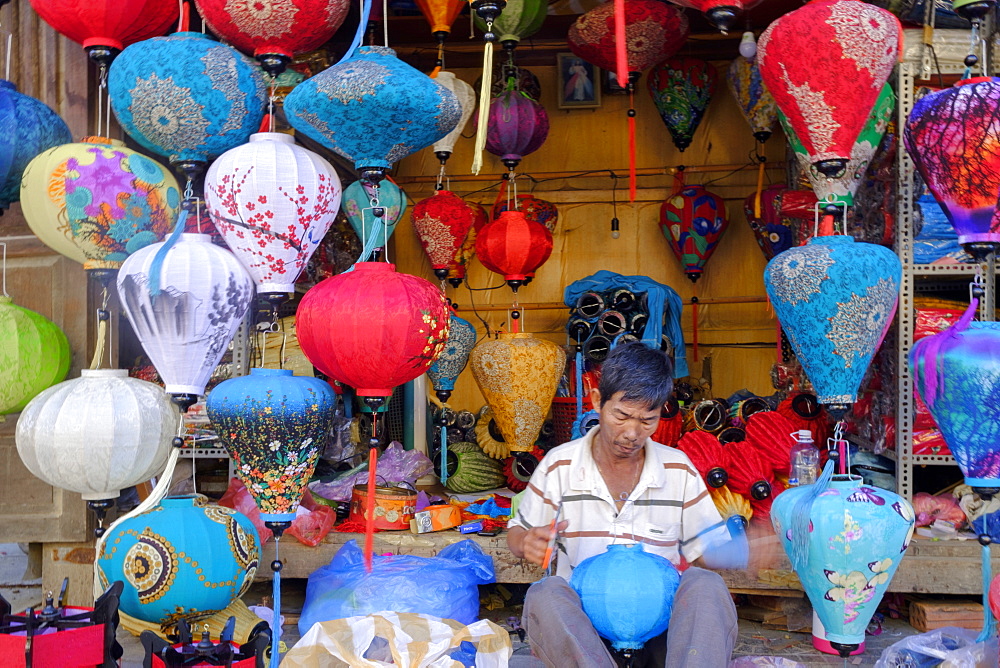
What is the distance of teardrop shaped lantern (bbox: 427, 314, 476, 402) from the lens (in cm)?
363

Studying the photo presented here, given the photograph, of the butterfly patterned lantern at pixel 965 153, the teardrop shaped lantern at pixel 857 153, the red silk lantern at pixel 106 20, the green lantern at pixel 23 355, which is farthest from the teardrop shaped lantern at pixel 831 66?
the green lantern at pixel 23 355

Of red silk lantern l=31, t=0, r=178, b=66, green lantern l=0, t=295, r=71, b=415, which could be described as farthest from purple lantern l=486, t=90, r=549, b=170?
green lantern l=0, t=295, r=71, b=415

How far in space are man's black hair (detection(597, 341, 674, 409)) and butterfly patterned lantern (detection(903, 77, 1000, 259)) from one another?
0.86 metres

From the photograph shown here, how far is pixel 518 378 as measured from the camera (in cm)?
347

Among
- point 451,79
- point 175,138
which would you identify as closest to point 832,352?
point 451,79

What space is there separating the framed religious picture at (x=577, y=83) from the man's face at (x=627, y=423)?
2.66 metres

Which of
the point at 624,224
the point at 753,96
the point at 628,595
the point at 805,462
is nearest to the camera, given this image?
the point at 628,595

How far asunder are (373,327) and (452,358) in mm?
1374

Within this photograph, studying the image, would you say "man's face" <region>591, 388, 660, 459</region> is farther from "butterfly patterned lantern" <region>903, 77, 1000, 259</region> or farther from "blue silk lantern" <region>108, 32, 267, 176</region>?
"blue silk lantern" <region>108, 32, 267, 176</region>

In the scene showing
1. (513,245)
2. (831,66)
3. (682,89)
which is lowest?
(513,245)

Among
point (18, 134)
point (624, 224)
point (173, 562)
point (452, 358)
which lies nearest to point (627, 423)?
point (173, 562)

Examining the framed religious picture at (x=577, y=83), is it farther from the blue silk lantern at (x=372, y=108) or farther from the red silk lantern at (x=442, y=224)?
the blue silk lantern at (x=372, y=108)

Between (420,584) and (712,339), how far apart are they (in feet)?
7.34

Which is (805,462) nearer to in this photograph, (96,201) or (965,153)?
(965,153)
